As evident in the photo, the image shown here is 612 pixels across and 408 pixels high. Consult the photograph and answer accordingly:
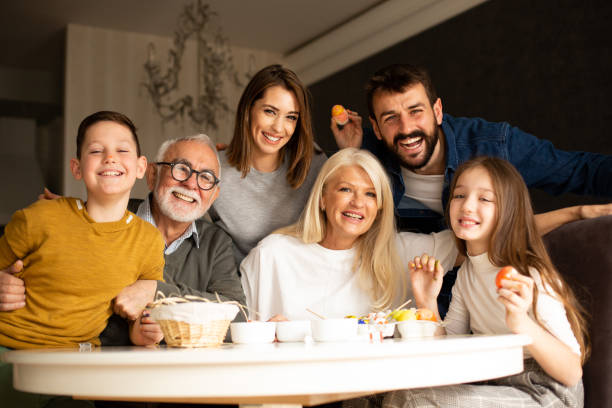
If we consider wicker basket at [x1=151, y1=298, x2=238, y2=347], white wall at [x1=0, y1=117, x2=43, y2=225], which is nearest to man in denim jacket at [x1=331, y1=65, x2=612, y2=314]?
wicker basket at [x1=151, y1=298, x2=238, y2=347]

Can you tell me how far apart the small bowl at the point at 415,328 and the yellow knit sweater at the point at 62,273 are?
2.65ft

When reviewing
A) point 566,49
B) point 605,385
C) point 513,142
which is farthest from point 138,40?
point 605,385

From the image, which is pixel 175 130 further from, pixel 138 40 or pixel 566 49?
pixel 566 49

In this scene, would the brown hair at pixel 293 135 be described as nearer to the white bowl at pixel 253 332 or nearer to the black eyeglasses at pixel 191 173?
the black eyeglasses at pixel 191 173

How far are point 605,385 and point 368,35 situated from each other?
4.67 meters

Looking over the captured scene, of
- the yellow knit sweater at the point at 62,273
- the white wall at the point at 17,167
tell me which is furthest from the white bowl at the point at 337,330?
the white wall at the point at 17,167

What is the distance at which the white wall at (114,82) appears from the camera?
20.0 feet

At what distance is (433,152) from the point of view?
2.67 meters

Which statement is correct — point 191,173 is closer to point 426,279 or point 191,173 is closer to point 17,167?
point 426,279

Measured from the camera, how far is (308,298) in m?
2.36

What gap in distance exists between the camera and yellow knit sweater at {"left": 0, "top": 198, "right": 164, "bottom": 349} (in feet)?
5.50

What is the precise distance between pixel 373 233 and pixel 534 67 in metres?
2.46

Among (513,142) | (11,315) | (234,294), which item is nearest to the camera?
(11,315)

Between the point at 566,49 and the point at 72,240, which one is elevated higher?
the point at 566,49
